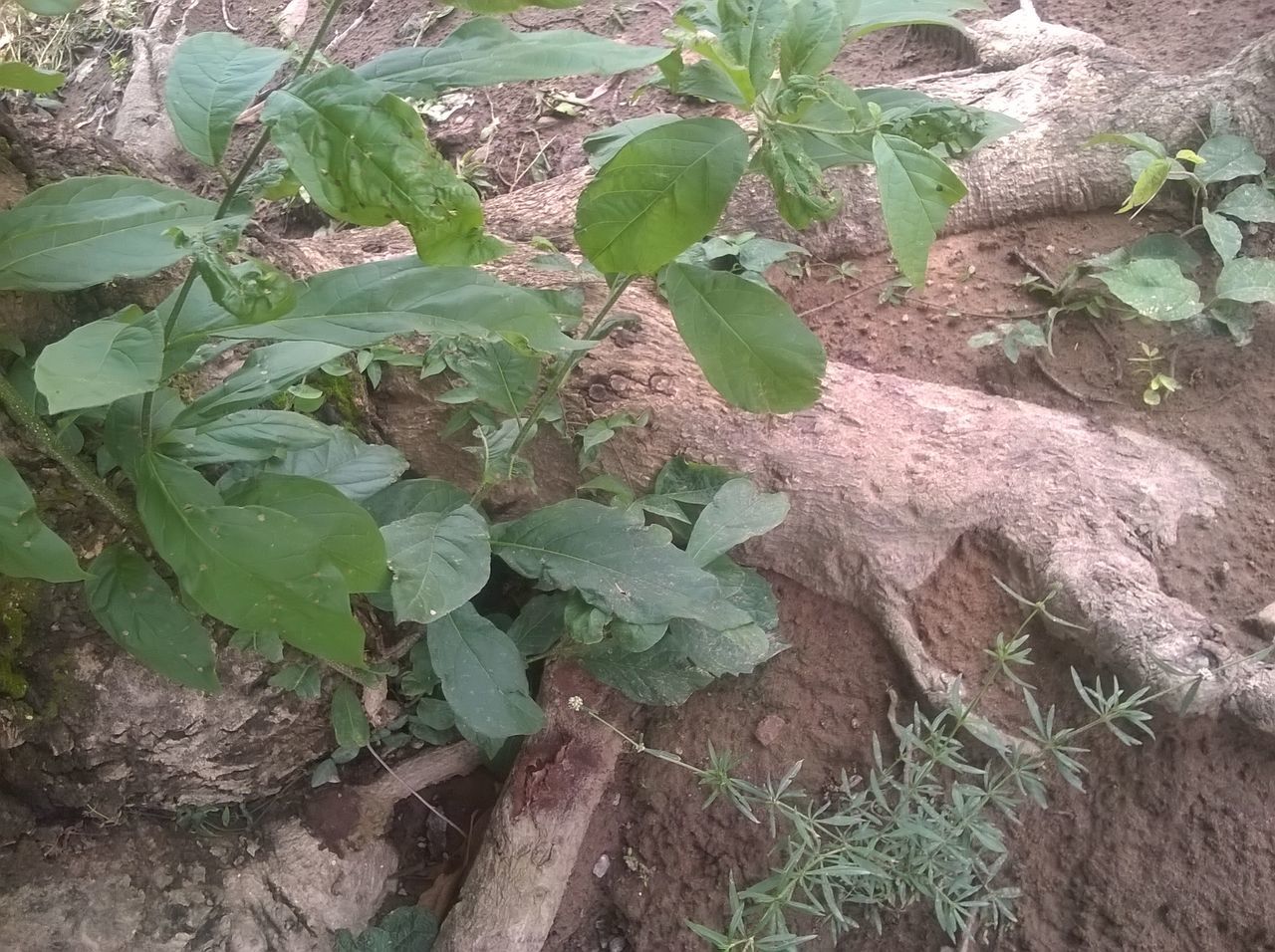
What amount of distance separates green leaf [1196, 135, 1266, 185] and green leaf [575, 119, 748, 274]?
1747 mm

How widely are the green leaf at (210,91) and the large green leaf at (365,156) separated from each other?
10.8 inches

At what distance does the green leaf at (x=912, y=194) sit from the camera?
1.26 m

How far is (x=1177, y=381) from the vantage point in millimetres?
2252

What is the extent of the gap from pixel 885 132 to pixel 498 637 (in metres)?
1.22

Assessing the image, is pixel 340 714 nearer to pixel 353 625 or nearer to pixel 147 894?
pixel 147 894

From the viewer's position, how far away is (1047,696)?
6.40 feet

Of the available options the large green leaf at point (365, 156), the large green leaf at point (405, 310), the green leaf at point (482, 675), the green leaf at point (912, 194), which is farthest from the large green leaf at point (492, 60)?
the green leaf at point (482, 675)

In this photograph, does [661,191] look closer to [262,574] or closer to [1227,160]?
[262,574]

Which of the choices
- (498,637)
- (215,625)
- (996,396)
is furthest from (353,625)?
(996,396)

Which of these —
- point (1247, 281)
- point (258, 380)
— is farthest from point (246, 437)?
point (1247, 281)

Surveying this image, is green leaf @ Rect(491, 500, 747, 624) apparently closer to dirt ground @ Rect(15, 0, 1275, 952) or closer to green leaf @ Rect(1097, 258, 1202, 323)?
dirt ground @ Rect(15, 0, 1275, 952)

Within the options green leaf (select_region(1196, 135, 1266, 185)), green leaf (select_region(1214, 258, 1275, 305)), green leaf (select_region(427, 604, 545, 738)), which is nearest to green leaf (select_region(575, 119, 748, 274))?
green leaf (select_region(427, 604, 545, 738))

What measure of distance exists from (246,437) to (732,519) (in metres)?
1.01

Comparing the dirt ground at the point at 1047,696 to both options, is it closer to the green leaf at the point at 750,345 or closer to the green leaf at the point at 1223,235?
the green leaf at the point at 1223,235
